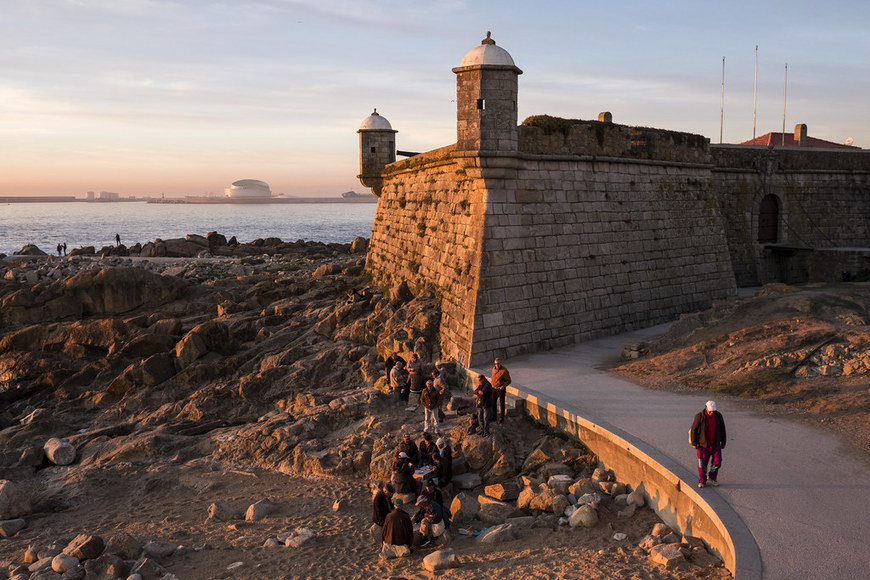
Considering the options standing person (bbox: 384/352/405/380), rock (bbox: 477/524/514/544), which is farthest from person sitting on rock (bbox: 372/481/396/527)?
standing person (bbox: 384/352/405/380)

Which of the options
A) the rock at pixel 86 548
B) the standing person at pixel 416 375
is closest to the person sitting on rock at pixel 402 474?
the standing person at pixel 416 375

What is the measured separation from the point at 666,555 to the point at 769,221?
888 inches

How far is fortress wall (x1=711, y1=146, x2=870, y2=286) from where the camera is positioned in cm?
2512

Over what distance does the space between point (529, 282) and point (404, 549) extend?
819 centimetres

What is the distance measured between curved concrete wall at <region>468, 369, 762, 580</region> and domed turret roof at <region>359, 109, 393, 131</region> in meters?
16.4

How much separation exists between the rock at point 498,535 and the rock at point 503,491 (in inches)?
43.5

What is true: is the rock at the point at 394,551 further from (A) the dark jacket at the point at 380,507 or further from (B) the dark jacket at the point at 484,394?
(B) the dark jacket at the point at 484,394

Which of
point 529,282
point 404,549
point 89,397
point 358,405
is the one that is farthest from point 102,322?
point 404,549

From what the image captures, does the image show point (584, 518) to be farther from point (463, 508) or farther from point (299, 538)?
point (299, 538)

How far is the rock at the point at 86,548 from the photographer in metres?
9.45

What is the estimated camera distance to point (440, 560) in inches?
332

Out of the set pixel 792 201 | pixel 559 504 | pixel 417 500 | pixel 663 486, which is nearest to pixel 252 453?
pixel 417 500

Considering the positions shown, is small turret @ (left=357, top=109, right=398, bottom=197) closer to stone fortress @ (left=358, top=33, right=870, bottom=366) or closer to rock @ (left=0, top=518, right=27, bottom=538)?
stone fortress @ (left=358, top=33, right=870, bottom=366)

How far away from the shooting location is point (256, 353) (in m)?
19.2
